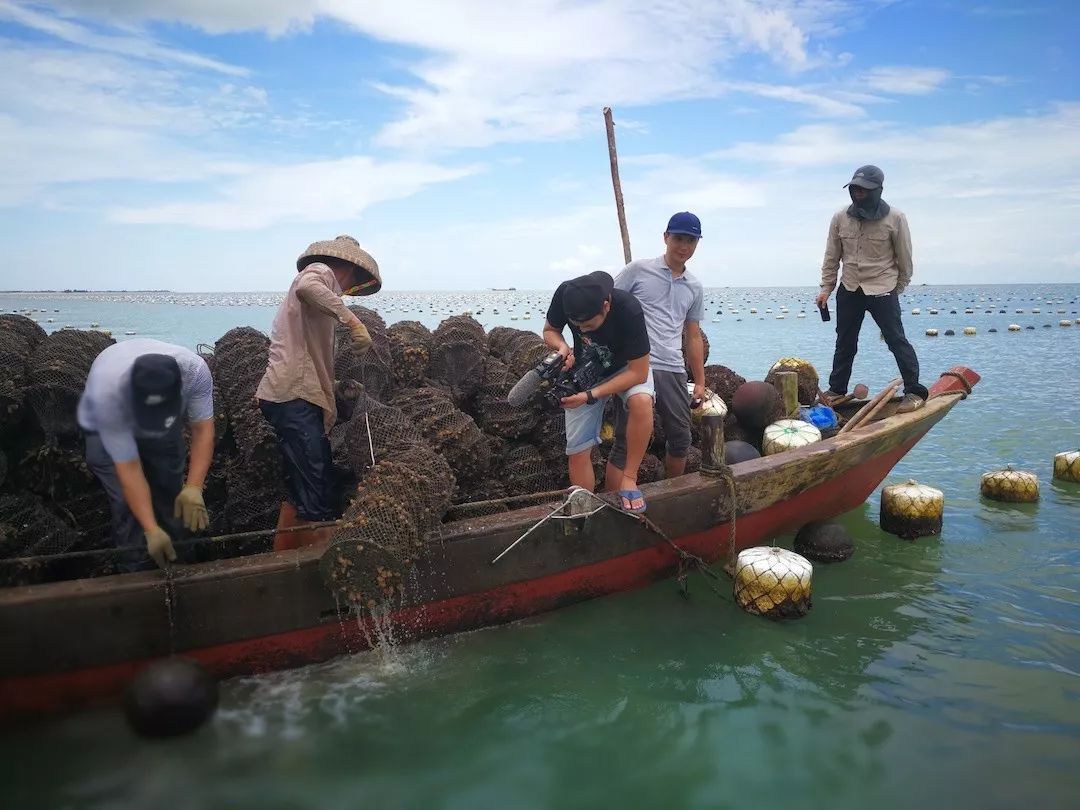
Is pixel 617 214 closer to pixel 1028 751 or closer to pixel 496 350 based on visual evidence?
pixel 496 350

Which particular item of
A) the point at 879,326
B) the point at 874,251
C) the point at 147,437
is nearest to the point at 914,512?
the point at 879,326

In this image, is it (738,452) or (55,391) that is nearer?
(55,391)

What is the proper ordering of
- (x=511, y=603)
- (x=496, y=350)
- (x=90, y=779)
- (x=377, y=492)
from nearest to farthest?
(x=90, y=779), (x=377, y=492), (x=511, y=603), (x=496, y=350)

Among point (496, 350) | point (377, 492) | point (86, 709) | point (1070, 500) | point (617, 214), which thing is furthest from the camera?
point (1070, 500)

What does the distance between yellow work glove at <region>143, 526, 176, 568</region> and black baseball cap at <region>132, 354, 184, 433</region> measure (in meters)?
0.53

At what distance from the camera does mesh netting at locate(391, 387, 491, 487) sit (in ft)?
16.6

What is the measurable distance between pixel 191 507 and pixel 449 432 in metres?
1.75

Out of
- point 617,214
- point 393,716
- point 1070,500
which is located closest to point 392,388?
point 393,716

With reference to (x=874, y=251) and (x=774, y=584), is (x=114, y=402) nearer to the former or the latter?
(x=774, y=584)

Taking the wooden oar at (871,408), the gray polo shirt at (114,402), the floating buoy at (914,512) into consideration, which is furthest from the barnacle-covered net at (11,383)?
the floating buoy at (914,512)

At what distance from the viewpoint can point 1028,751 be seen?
382cm

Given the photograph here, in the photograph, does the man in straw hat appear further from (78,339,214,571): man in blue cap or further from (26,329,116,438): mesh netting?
(26,329,116,438): mesh netting

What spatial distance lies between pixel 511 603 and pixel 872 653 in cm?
251

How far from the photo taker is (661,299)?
17.7 ft
